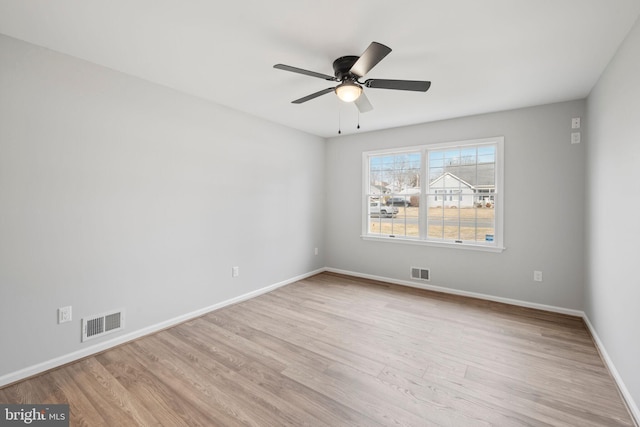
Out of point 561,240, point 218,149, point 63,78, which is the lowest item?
point 561,240

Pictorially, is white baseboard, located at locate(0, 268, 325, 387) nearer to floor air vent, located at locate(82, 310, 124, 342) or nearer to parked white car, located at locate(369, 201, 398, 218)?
floor air vent, located at locate(82, 310, 124, 342)

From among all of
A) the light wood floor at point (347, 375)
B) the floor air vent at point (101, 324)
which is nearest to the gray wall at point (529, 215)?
the light wood floor at point (347, 375)

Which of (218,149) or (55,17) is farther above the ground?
(55,17)

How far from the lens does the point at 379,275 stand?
195 inches

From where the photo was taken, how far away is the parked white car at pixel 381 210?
4.90 meters

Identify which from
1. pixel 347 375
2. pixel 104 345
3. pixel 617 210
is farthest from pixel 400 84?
pixel 104 345

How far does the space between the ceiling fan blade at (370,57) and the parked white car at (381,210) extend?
297cm

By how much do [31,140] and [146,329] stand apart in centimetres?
197

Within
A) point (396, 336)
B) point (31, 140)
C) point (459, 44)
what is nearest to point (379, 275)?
point (396, 336)

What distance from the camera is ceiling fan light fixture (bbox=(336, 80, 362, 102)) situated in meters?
2.36

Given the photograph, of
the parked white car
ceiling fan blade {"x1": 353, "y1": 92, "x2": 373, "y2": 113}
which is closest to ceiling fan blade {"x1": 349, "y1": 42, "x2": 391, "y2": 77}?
ceiling fan blade {"x1": 353, "y1": 92, "x2": 373, "y2": 113}

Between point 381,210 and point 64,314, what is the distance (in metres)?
4.26

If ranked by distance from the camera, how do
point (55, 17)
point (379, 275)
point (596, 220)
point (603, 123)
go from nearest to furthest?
1. point (55, 17)
2. point (603, 123)
3. point (596, 220)
4. point (379, 275)

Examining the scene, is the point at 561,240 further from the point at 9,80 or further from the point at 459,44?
the point at 9,80
